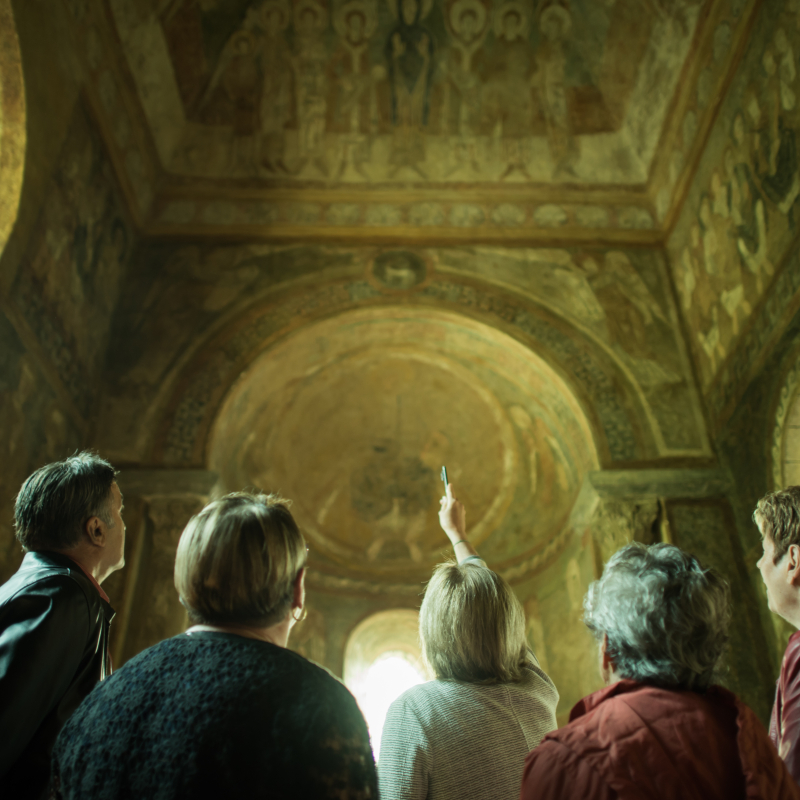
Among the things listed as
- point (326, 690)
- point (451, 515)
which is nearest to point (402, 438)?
point (451, 515)

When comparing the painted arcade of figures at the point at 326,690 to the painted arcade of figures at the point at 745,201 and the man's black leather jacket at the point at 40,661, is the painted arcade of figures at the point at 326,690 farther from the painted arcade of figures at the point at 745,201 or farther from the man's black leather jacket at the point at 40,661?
the painted arcade of figures at the point at 745,201

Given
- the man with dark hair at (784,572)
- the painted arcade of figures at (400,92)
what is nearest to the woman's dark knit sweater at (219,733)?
the man with dark hair at (784,572)

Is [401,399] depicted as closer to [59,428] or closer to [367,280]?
[367,280]

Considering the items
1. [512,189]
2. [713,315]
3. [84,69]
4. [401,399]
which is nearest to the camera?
[84,69]

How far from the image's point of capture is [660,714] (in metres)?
1.62

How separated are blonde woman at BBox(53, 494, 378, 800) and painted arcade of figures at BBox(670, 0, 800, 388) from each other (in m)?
6.33

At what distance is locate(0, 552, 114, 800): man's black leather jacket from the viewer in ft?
6.64

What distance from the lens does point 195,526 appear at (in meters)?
1.79

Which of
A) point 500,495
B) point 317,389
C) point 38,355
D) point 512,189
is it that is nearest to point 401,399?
point 317,389

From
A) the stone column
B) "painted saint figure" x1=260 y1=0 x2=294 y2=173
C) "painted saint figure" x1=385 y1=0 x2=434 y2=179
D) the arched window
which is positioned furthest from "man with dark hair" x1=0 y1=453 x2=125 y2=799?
"painted saint figure" x1=385 y1=0 x2=434 y2=179

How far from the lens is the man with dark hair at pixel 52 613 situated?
6.72ft

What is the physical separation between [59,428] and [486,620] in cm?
620

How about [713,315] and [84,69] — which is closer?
[84,69]

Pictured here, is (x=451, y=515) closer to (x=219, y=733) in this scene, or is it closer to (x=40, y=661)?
(x=40, y=661)
